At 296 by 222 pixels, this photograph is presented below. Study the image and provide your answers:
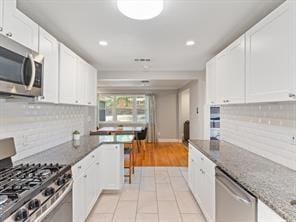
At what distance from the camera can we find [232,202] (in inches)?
71.1

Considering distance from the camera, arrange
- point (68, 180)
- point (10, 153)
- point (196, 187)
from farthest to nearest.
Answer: point (196, 187) → point (10, 153) → point (68, 180)

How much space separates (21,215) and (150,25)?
2.17 m

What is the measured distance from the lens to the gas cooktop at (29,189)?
1.24 meters

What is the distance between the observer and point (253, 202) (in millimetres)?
1473

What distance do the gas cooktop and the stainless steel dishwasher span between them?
4.40 ft

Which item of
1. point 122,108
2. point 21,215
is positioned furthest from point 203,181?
point 122,108

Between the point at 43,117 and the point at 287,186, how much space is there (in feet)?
8.85

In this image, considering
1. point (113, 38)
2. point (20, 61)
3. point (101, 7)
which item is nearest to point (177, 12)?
point (101, 7)

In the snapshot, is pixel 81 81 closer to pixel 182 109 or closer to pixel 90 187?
pixel 90 187

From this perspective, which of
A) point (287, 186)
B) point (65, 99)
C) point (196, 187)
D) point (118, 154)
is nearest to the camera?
point (287, 186)

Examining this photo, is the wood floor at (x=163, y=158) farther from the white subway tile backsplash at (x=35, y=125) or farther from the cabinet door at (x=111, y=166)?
the white subway tile backsplash at (x=35, y=125)

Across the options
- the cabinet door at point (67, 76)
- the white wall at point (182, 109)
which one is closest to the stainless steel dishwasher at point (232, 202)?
the cabinet door at point (67, 76)

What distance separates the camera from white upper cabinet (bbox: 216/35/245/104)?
2.45 metres

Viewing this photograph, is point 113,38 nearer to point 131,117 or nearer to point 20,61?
point 20,61
